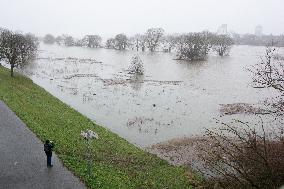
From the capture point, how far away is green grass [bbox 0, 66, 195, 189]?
19.2 m

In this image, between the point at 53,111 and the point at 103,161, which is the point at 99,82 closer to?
the point at 53,111

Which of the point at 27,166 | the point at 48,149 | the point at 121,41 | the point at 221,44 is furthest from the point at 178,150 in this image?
the point at 121,41

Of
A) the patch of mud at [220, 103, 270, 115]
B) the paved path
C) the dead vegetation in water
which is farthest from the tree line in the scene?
the paved path

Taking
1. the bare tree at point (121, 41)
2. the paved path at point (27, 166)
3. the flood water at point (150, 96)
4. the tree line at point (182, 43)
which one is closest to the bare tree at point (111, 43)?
the tree line at point (182, 43)

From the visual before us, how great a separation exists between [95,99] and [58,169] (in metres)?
24.9

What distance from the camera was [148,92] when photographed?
162 ft

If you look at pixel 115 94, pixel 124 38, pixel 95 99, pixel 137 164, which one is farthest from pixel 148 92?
pixel 124 38

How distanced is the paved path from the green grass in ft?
2.10

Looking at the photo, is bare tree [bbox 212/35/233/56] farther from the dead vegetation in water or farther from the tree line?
the dead vegetation in water

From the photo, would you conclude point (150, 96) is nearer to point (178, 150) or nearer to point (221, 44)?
point (178, 150)

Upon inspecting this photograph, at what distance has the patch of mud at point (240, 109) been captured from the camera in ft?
125

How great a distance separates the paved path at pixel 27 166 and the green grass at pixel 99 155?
0.64 meters

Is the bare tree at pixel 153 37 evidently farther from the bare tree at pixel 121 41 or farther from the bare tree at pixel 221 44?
the bare tree at pixel 221 44

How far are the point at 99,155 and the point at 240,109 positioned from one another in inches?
842
